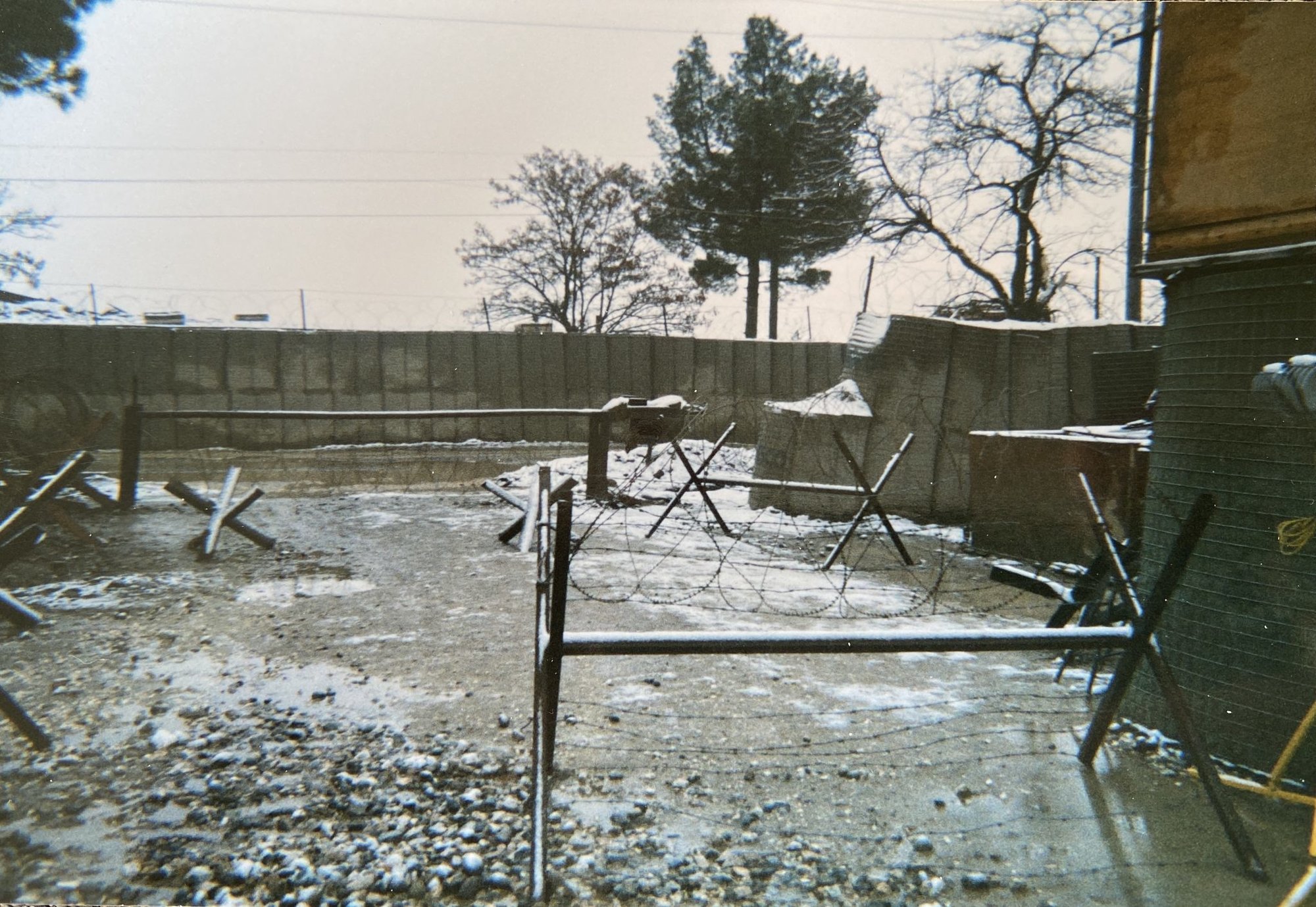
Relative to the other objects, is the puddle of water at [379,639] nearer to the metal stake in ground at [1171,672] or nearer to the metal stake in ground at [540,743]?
the metal stake in ground at [540,743]

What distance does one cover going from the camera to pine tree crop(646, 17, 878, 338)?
5.96 meters

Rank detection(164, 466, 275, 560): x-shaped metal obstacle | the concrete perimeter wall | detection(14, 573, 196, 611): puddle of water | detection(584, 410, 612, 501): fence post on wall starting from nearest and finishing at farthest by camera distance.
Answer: detection(14, 573, 196, 611): puddle of water < detection(164, 466, 275, 560): x-shaped metal obstacle < detection(584, 410, 612, 501): fence post on wall < the concrete perimeter wall

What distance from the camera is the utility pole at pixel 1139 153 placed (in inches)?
425

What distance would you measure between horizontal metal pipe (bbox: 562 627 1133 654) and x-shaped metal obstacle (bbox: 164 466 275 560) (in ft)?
15.7

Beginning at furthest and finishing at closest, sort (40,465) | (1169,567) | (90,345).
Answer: (90,345)
(40,465)
(1169,567)

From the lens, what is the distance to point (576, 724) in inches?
120

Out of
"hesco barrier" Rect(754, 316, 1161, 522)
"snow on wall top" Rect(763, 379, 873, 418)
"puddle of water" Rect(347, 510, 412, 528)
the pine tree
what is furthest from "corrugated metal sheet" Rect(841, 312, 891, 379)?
"puddle of water" Rect(347, 510, 412, 528)

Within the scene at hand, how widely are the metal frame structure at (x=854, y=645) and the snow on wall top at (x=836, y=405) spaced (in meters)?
5.21

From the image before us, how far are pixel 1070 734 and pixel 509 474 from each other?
26.1 ft

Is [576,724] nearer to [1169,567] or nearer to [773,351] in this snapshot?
[1169,567]

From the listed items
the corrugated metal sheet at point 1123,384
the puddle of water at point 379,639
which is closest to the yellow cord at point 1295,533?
the puddle of water at point 379,639

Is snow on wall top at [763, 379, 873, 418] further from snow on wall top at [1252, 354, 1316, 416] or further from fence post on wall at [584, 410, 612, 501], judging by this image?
snow on wall top at [1252, 354, 1316, 416]

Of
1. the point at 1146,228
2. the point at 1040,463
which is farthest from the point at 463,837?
the point at 1040,463

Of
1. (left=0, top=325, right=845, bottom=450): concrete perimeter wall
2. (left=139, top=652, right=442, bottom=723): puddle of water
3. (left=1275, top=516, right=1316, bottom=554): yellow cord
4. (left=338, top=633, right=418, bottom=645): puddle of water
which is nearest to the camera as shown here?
(left=1275, top=516, right=1316, bottom=554): yellow cord
